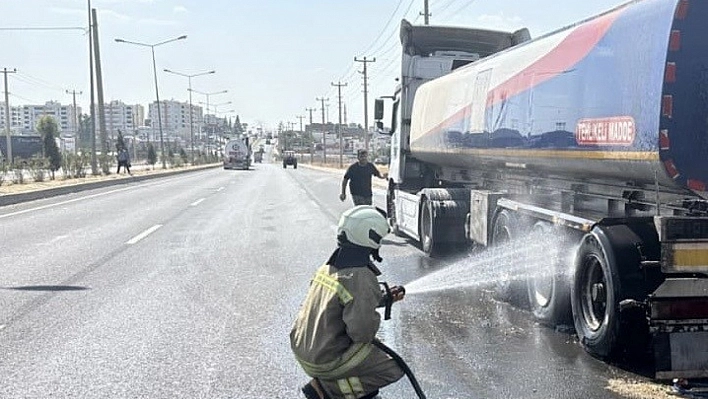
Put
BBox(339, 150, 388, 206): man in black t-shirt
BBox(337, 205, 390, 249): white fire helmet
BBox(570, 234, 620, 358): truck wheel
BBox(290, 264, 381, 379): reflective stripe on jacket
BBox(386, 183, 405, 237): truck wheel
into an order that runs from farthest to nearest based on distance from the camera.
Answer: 1. BBox(386, 183, 405, 237): truck wheel
2. BBox(339, 150, 388, 206): man in black t-shirt
3. BBox(570, 234, 620, 358): truck wheel
4. BBox(337, 205, 390, 249): white fire helmet
5. BBox(290, 264, 381, 379): reflective stripe on jacket

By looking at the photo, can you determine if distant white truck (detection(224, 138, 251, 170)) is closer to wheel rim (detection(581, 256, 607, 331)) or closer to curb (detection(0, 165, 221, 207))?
curb (detection(0, 165, 221, 207))

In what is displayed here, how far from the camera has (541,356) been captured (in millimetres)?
5957

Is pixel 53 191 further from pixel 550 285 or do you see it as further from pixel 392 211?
pixel 550 285

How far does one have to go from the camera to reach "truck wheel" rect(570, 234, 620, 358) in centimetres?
553

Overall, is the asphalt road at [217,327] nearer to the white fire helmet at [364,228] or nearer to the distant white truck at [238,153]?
the white fire helmet at [364,228]

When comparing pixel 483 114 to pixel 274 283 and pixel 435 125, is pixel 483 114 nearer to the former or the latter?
pixel 435 125

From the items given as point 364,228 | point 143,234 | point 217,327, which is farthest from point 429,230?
point 364,228

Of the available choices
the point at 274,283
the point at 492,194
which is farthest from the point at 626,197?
the point at 274,283

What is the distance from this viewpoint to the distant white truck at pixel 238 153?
2776 inches

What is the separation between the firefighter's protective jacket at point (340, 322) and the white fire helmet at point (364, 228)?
0.37 ft

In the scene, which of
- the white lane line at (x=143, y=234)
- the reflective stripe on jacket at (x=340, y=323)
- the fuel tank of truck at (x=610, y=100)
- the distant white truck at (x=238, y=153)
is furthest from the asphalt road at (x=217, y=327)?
the distant white truck at (x=238, y=153)

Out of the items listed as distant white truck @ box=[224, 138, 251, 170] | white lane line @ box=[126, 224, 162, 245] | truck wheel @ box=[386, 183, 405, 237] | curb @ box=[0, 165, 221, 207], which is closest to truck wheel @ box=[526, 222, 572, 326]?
truck wheel @ box=[386, 183, 405, 237]

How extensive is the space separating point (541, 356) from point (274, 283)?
13.8ft

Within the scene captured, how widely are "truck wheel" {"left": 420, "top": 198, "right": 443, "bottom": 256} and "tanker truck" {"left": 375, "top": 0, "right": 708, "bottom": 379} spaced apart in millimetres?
1034
